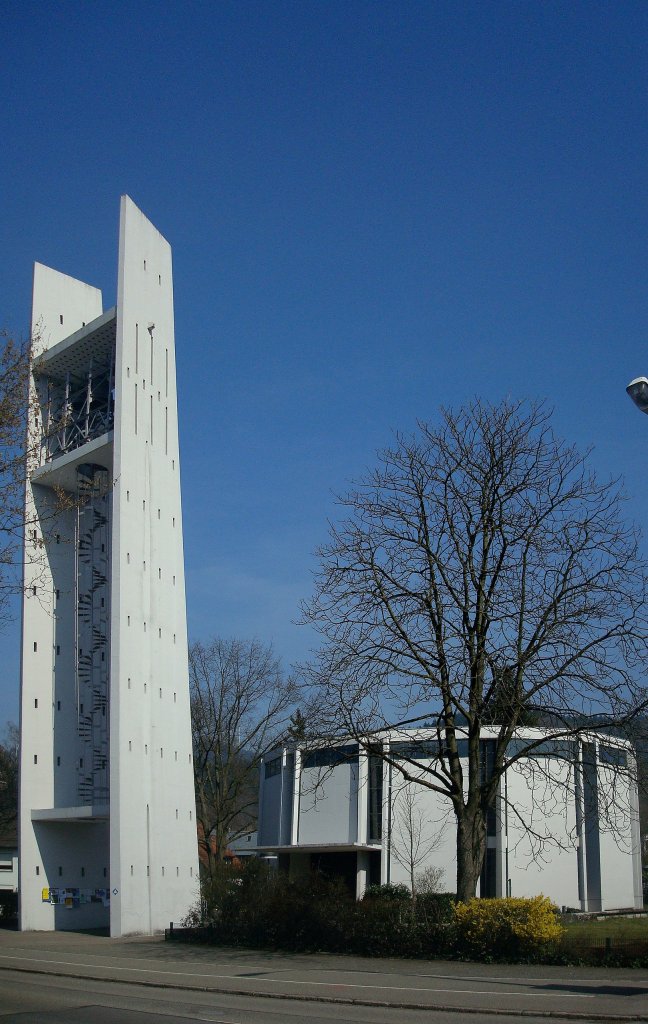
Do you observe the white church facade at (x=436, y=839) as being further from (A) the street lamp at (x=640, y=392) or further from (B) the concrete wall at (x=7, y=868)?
(A) the street lamp at (x=640, y=392)

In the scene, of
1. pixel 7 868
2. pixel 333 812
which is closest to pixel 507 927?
pixel 333 812

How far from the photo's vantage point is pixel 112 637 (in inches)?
1458

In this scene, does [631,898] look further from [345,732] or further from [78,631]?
[345,732]

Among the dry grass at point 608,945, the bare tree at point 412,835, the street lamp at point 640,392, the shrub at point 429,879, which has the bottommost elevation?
the shrub at point 429,879

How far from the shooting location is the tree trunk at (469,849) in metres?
19.3

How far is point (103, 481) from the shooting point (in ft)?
135

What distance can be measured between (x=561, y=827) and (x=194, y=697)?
25.2 metres

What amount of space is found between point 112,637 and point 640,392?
2943 cm

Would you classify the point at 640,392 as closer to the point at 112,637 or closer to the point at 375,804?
the point at 112,637

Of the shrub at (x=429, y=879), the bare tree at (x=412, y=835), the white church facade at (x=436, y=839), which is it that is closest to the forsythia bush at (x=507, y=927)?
the white church facade at (x=436, y=839)

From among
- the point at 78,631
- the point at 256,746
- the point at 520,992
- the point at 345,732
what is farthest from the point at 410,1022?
the point at 256,746

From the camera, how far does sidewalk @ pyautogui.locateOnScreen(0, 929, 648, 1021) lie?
13672mm

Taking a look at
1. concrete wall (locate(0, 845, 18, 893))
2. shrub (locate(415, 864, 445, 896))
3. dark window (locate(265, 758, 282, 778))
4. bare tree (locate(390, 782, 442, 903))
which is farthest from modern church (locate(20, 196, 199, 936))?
concrete wall (locate(0, 845, 18, 893))

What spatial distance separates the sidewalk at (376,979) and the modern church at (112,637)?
427 inches
